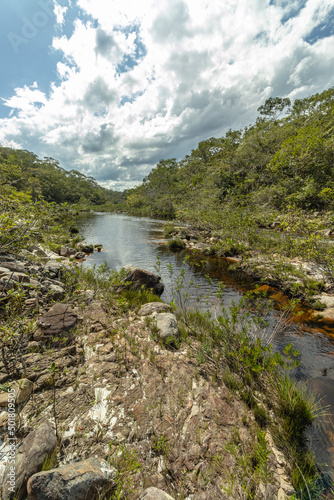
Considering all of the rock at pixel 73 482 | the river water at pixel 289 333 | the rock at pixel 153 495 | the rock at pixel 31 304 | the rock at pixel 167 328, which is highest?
the rock at pixel 31 304

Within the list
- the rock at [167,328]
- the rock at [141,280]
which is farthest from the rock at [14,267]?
the rock at [167,328]

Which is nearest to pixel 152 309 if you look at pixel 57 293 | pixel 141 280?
pixel 141 280

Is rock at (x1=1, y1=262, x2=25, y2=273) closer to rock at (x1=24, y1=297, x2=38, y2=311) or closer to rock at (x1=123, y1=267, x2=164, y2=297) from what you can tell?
rock at (x1=24, y1=297, x2=38, y2=311)

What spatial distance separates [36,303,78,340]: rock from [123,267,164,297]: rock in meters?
3.32

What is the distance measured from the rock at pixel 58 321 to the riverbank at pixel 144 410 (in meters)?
0.02

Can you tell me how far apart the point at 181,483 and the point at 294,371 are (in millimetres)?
3632

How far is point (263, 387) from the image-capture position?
335 cm

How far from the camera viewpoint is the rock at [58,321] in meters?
3.80

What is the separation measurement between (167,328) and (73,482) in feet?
10.2

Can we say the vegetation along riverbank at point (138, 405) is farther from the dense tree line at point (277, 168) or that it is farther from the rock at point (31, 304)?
the dense tree line at point (277, 168)

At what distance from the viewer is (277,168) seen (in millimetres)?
20172

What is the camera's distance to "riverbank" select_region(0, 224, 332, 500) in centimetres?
202

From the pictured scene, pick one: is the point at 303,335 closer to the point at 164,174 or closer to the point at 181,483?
the point at 181,483

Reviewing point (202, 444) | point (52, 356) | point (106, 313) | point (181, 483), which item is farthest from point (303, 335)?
point (52, 356)
